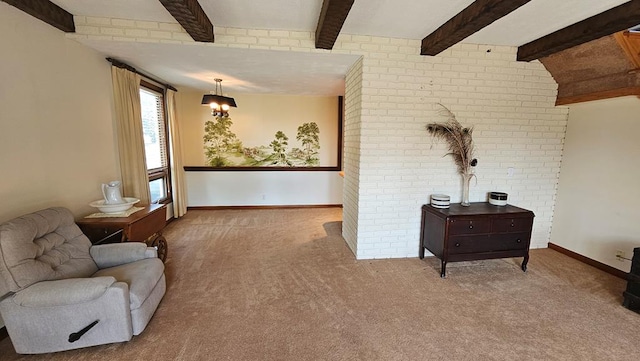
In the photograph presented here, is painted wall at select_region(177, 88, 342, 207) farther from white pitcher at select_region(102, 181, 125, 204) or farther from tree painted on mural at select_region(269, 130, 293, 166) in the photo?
white pitcher at select_region(102, 181, 125, 204)

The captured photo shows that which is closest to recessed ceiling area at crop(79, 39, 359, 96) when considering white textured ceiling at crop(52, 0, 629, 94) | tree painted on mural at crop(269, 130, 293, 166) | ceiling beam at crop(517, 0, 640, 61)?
white textured ceiling at crop(52, 0, 629, 94)

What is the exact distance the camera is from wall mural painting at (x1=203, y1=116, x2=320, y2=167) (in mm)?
5582

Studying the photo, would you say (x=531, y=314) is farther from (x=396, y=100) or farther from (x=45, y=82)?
(x=45, y=82)

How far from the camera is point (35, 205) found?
2.31m

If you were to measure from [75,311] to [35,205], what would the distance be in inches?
45.6

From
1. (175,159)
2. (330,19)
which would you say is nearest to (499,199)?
(330,19)

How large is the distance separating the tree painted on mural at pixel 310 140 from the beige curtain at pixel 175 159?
2312 mm

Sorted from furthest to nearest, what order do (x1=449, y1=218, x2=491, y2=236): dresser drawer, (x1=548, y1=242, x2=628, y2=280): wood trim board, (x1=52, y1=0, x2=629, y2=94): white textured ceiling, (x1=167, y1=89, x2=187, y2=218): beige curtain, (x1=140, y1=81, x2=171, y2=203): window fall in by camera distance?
1. (x1=167, y1=89, x2=187, y2=218): beige curtain
2. (x1=140, y1=81, x2=171, y2=203): window
3. (x1=548, y1=242, x2=628, y2=280): wood trim board
4. (x1=449, y1=218, x2=491, y2=236): dresser drawer
5. (x1=52, y1=0, x2=629, y2=94): white textured ceiling

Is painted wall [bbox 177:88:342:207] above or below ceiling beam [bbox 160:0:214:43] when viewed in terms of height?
below

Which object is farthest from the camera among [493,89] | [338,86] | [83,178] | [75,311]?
[338,86]

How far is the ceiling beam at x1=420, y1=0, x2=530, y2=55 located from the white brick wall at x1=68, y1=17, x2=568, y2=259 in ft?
0.89

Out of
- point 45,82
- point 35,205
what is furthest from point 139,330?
point 45,82

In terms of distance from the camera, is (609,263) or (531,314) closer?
(531,314)

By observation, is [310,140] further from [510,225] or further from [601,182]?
[601,182]
